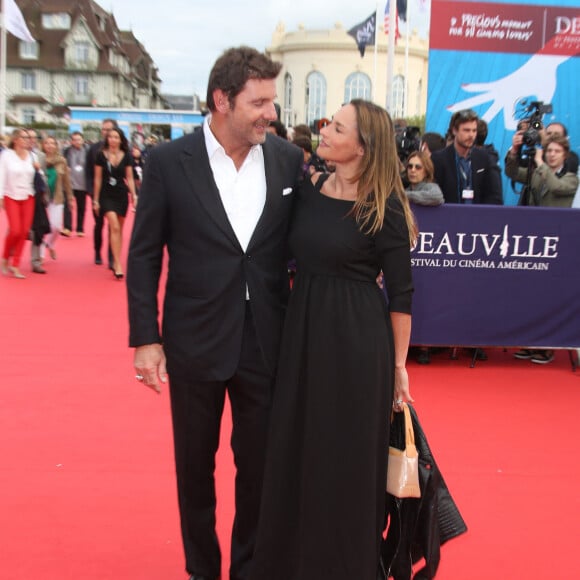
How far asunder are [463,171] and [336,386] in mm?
4388

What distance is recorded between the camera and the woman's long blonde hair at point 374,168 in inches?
108

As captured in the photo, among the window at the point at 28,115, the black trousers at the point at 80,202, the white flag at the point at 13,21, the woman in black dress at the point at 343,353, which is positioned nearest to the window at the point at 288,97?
the window at the point at 28,115

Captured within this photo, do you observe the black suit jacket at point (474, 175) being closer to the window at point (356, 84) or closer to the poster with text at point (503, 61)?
the poster with text at point (503, 61)

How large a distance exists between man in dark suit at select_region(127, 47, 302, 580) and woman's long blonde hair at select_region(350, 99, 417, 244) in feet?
0.99

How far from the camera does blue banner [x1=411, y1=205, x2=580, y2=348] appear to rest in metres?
6.21

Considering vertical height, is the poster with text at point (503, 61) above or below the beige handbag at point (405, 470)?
above

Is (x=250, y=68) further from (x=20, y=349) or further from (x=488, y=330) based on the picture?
(x=20, y=349)

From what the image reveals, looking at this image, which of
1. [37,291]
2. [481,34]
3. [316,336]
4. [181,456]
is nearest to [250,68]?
[316,336]

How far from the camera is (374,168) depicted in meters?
2.77

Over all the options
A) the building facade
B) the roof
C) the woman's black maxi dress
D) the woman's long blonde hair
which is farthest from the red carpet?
the roof

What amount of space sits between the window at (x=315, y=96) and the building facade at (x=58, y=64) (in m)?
18.4

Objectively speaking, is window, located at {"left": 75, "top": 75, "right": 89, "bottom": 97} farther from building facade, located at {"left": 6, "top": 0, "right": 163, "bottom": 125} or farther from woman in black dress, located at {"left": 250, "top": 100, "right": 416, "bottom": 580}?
woman in black dress, located at {"left": 250, "top": 100, "right": 416, "bottom": 580}

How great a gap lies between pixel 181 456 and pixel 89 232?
534 inches

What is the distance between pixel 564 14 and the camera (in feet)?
35.3
